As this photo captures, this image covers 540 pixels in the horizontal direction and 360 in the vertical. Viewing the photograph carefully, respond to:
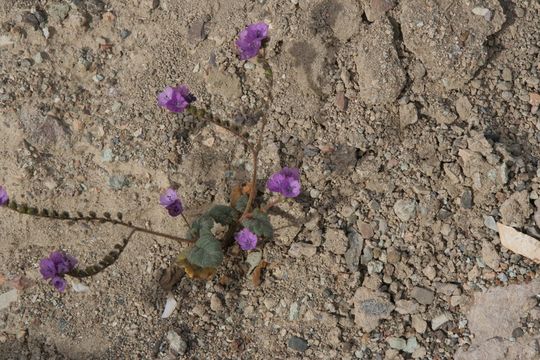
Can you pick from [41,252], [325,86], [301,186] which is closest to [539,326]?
[301,186]

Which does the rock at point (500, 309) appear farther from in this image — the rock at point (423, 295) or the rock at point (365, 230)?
the rock at point (365, 230)

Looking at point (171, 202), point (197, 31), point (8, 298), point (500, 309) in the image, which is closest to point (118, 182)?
point (171, 202)

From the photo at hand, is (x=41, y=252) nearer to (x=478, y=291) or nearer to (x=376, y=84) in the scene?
(x=376, y=84)

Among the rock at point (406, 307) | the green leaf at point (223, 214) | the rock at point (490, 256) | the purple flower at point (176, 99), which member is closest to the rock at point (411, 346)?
the rock at point (406, 307)

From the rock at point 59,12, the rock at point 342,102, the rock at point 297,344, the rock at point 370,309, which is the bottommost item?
the rock at point 297,344

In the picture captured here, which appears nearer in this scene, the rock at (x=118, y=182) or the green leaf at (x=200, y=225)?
the green leaf at (x=200, y=225)

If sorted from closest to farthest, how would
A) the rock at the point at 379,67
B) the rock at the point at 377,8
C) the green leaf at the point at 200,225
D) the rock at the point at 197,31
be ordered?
the green leaf at the point at 200,225 → the rock at the point at 379,67 → the rock at the point at 377,8 → the rock at the point at 197,31
